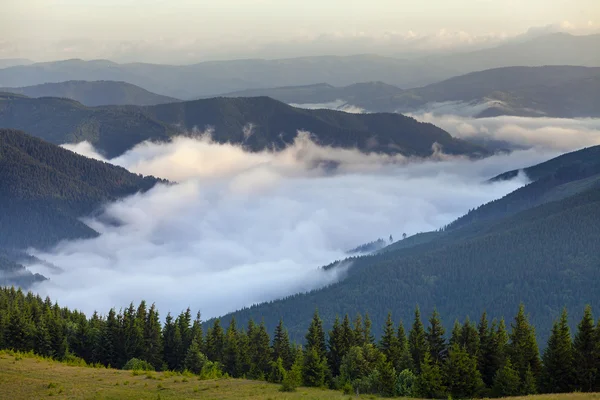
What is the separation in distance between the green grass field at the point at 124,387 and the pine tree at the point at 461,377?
1240 centimetres

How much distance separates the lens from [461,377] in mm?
85562

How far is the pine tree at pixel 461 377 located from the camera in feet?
278

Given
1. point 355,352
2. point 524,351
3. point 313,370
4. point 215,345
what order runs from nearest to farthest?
point 313,370, point 524,351, point 355,352, point 215,345

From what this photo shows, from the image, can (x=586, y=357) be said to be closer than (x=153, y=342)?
Yes

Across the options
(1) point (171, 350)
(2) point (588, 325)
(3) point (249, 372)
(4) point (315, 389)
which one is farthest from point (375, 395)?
(1) point (171, 350)

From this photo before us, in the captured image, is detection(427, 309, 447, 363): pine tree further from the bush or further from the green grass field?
the bush

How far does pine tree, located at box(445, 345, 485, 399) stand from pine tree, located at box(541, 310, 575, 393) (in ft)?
29.3

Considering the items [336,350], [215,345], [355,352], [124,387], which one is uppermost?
[215,345]

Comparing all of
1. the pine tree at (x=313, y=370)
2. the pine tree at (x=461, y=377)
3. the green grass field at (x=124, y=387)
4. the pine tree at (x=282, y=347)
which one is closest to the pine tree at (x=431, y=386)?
the pine tree at (x=461, y=377)

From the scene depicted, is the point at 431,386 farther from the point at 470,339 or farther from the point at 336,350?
the point at 336,350

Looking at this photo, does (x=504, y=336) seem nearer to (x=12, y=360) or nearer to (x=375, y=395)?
(x=375, y=395)

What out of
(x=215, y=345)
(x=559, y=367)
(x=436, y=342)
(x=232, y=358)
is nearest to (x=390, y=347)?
(x=436, y=342)

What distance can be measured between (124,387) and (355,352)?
1283 inches

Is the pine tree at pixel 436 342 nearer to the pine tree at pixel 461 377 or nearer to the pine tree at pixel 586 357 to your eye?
the pine tree at pixel 461 377
